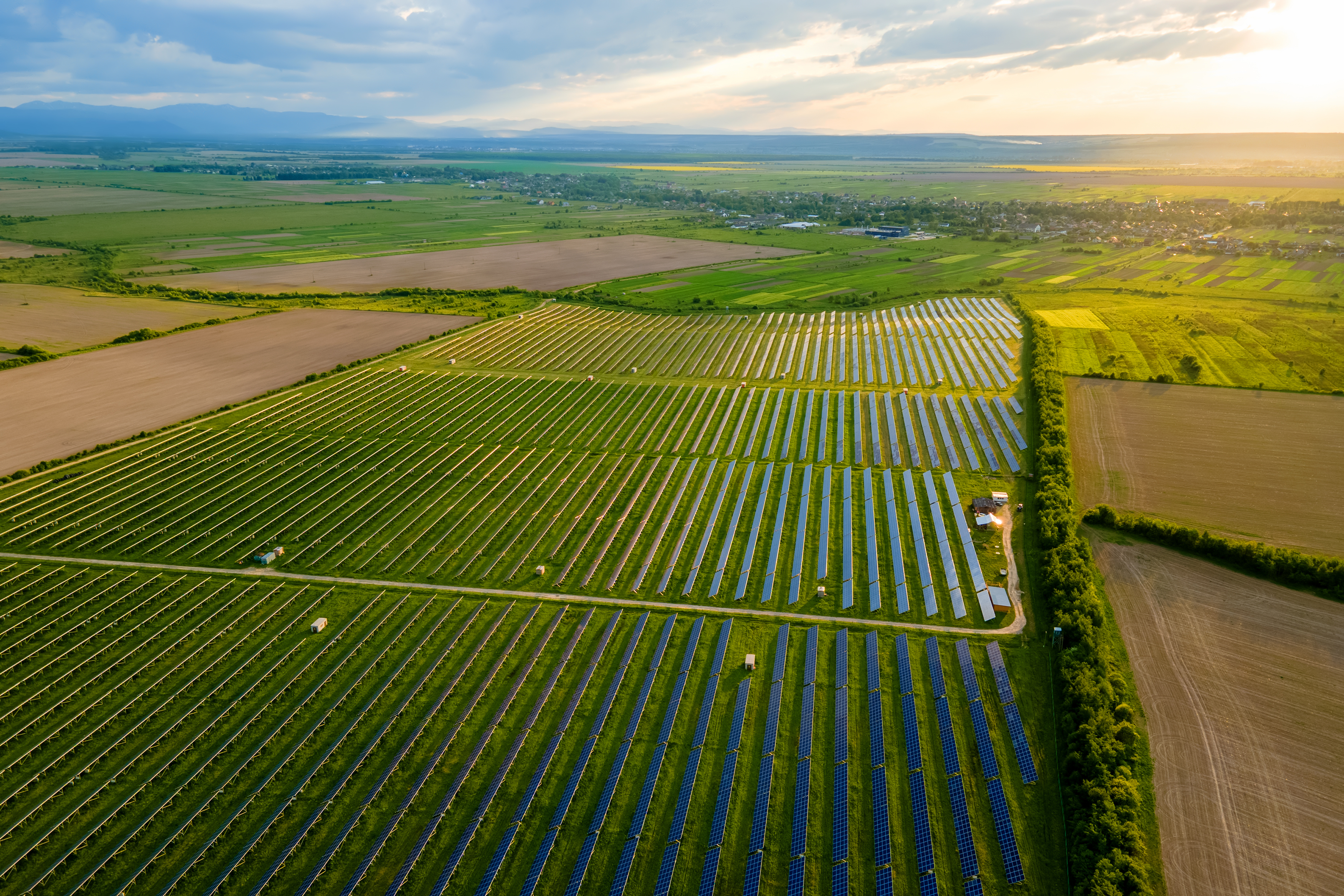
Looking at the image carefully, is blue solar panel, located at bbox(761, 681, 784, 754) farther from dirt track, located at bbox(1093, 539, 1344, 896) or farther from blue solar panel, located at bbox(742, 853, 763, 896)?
dirt track, located at bbox(1093, 539, 1344, 896)


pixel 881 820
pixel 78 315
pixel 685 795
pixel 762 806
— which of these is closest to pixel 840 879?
pixel 881 820

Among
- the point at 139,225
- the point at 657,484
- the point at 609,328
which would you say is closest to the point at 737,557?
the point at 657,484

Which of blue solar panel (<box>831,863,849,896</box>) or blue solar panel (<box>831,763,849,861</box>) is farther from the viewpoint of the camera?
blue solar panel (<box>831,763,849,861</box>)

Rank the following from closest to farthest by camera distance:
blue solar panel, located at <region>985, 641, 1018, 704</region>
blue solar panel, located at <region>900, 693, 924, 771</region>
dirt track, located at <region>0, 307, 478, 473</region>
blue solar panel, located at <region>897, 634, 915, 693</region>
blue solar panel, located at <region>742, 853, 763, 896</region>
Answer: blue solar panel, located at <region>742, 853, 763, 896</region>
blue solar panel, located at <region>900, 693, 924, 771</region>
blue solar panel, located at <region>985, 641, 1018, 704</region>
blue solar panel, located at <region>897, 634, 915, 693</region>
dirt track, located at <region>0, 307, 478, 473</region>

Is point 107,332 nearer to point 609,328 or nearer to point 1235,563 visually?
point 609,328

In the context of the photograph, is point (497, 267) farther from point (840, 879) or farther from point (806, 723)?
point (840, 879)

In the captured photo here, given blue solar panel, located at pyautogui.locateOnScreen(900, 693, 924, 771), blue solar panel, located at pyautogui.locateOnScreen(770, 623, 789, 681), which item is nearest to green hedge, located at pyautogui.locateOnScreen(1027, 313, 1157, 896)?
blue solar panel, located at pyautogui.locateOnScreen(900, 693, 924, 771)
